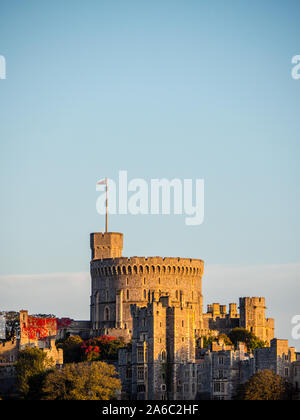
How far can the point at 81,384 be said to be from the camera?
163 metres

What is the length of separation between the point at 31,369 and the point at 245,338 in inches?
1271

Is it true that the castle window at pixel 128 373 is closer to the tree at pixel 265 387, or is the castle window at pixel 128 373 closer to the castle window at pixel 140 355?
the castle window at pixel 140 355

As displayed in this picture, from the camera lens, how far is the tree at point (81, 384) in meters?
162

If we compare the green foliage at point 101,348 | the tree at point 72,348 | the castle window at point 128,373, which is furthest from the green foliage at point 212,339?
the castle window at point 128,373

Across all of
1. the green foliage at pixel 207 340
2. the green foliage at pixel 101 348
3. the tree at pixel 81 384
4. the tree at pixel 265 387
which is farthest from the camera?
the green foliage at pixel 207 340

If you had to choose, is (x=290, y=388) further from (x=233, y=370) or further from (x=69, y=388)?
(x=69, y=388)

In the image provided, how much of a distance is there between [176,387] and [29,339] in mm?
35439

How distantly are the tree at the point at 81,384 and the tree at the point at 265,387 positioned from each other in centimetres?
1574

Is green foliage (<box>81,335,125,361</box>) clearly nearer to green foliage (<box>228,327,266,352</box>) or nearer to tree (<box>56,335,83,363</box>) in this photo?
tree (<box>56,335,83,363</box>)

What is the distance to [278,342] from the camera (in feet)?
520

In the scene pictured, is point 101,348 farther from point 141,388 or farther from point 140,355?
point 141,388

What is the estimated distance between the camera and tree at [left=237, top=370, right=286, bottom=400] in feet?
503

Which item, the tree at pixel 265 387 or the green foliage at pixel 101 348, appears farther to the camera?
the green foliage at pixel 101 348

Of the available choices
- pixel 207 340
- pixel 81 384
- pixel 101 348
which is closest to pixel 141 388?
pixel 81 384
